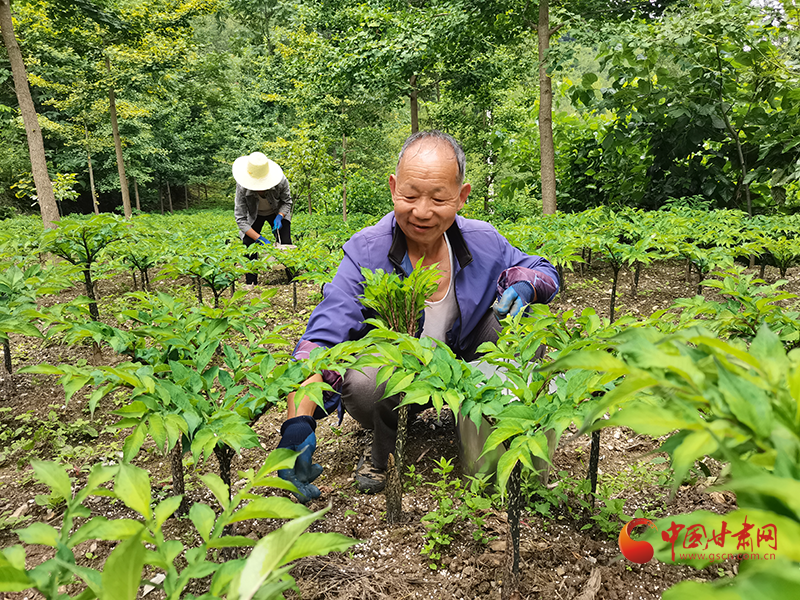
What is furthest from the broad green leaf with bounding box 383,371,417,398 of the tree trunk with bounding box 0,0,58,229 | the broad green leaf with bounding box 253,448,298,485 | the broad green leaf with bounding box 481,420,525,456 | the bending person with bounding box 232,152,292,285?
the tree trunk with bounding box 0,0,58,229

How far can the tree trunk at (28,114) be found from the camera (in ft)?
17.7

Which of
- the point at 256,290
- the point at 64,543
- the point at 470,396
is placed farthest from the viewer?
the point at 256,290

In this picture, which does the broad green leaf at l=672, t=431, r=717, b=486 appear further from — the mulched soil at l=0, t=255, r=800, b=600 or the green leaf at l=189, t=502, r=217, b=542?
the green leaf at l=189, t=502, r=217, b=542

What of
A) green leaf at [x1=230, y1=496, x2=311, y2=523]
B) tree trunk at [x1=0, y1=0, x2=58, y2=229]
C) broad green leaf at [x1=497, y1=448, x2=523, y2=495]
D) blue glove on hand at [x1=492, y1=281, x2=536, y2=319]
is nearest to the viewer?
green leaf at [x1=230, y1=496, x2=311, y2=523]

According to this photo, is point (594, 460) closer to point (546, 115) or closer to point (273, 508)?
point (273, 508)

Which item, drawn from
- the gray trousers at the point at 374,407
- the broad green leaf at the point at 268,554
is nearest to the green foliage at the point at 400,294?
the gray trousers at the point at 374,407

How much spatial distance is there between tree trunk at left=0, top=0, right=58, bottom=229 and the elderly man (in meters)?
5.07

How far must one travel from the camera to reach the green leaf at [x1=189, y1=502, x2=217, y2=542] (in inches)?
29.8

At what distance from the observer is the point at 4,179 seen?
22203 mm

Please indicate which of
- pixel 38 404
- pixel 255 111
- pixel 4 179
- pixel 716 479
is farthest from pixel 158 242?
pixel 255 111

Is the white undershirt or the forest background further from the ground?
the forest background

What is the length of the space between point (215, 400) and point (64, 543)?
0.91 metres

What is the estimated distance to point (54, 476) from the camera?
81 cm

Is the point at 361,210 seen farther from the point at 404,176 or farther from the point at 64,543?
the point at 64,543
